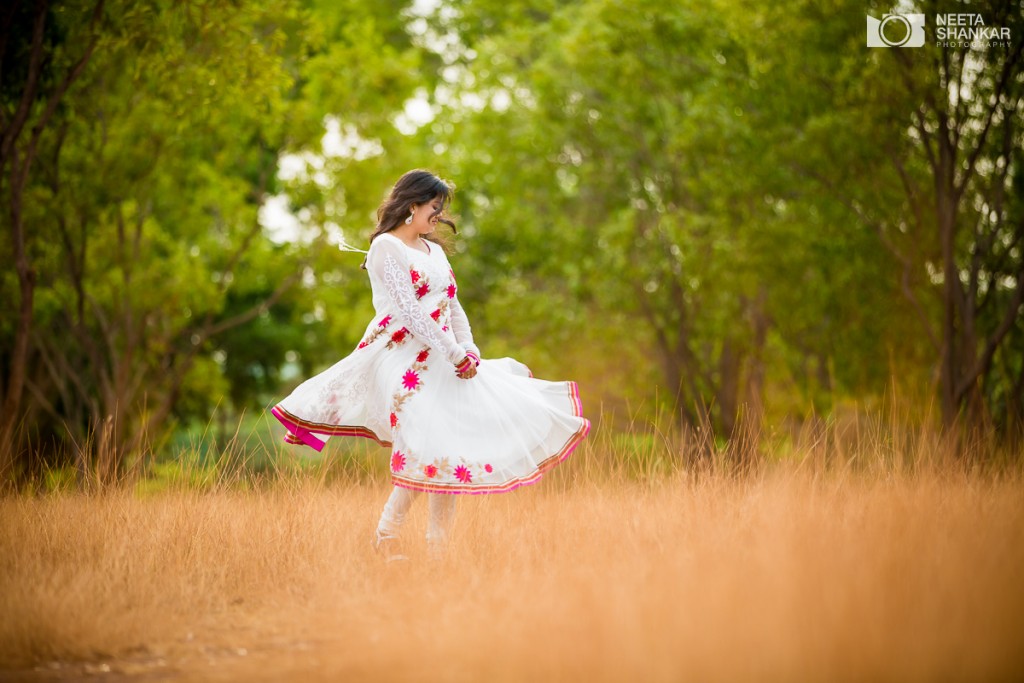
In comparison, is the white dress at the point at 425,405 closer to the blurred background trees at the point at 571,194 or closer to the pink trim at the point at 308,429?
the pink trim at the point at 308,429

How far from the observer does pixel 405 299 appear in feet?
16.4

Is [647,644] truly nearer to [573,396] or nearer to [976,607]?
[976,607]

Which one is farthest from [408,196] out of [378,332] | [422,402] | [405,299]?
[422,402]

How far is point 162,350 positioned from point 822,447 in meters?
13.5

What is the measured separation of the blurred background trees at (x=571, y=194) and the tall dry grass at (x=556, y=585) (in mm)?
3240

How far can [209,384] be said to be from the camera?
1847cm

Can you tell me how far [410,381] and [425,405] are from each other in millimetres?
144

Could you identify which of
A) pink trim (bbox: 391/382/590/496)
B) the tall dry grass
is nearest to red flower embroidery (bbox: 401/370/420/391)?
pink trim (bbox: 391/382/590/496)

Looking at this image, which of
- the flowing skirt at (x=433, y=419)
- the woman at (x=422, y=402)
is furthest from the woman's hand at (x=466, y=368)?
the flowing skirt at (x=433, y=419)

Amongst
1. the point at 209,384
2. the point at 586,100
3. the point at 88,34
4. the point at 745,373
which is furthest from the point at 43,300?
the point at 745,373

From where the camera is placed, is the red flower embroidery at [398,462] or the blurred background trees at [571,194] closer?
the red flower embroidery at [398,462]

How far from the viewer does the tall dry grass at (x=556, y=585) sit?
362cm

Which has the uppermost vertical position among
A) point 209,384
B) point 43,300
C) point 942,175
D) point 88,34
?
point 88,34

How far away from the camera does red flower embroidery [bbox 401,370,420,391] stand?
5070 millimetres
